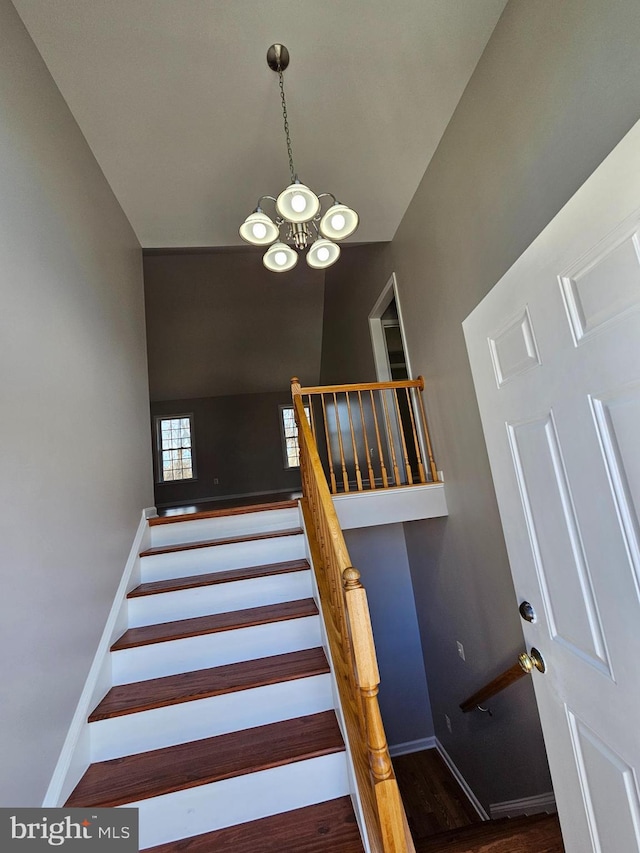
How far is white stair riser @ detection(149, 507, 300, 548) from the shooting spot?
2.76 m

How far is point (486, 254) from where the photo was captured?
2090 millimetres

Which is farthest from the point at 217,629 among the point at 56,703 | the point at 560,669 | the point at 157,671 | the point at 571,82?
the point at 571,82

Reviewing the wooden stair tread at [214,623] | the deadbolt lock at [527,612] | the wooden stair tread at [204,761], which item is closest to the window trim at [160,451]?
the wooden stair tread at [214,623]

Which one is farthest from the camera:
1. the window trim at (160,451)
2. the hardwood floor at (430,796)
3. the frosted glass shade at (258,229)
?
the window trim at (160,451)

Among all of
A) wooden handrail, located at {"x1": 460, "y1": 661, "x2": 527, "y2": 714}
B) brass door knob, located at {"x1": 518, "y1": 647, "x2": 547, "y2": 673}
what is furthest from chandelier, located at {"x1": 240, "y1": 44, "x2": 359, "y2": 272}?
wooden handrail, located at {"x1": 460, "y1": 661, "x2": 527, "y2": 714}

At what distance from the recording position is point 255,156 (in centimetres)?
246

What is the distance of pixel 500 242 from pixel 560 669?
188cm

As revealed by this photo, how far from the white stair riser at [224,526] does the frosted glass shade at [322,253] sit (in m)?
1.74

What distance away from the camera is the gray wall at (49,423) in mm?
1265

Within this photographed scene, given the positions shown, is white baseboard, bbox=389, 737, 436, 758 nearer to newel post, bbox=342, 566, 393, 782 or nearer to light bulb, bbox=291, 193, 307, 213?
newel post, bbox=342, 566, 393, 782

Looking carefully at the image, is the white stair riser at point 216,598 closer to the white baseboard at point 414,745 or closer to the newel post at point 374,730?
the newel post at point 374,730

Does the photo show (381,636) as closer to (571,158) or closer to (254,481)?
(571,158)

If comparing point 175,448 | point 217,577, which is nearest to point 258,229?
point 217,577

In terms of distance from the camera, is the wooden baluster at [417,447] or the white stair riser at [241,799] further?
the wooden baluster at [417,447]
